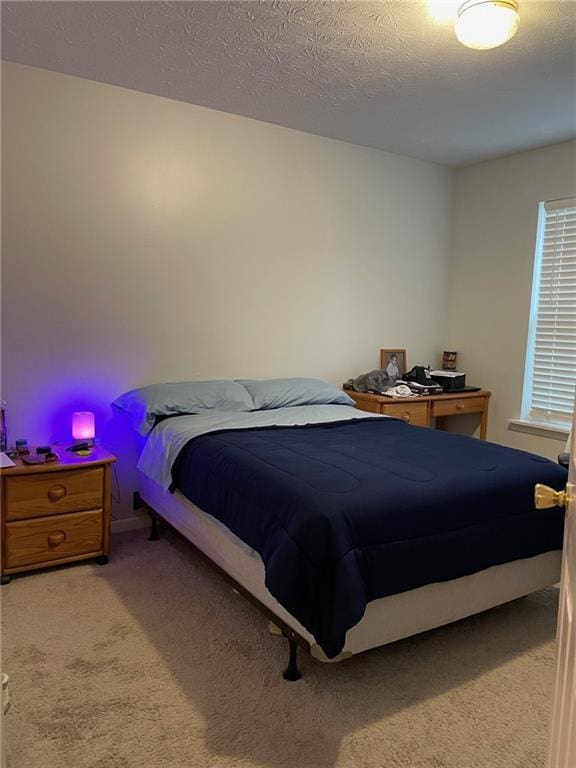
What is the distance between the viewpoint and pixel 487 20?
205cm

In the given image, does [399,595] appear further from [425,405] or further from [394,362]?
[394,362]

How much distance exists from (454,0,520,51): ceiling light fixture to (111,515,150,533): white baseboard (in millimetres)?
2892

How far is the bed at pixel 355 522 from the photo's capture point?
1.73 meters

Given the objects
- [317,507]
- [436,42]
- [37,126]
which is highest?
[436,42]

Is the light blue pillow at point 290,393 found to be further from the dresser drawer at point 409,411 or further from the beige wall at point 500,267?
the beige wall at point 500,267

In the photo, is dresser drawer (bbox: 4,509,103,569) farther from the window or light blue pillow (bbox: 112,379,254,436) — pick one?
the window

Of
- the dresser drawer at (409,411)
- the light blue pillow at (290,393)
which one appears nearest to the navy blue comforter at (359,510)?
the light blue pillow at (290,393)

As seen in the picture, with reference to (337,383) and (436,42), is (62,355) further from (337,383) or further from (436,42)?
(436,42)

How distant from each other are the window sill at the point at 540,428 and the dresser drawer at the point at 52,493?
2915 mm

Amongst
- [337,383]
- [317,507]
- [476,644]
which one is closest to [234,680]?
[317,507]

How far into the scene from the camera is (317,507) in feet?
5.85

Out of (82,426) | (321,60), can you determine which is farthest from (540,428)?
(82,426)

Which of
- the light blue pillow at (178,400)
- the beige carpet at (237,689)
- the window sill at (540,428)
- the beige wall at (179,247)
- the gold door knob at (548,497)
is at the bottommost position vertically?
the beige carpet at (237,689)

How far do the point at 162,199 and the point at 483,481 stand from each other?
2.35m
